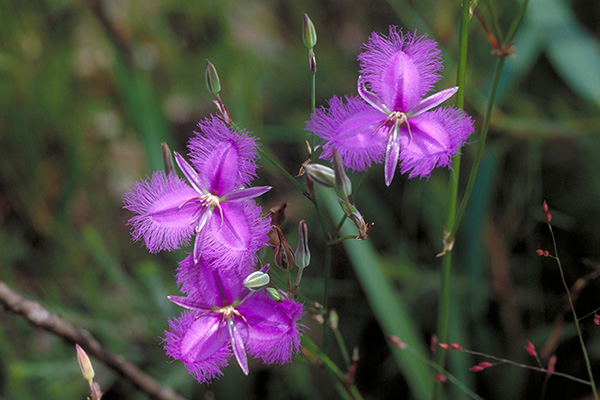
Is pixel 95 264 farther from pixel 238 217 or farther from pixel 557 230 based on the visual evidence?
pixel 557 230

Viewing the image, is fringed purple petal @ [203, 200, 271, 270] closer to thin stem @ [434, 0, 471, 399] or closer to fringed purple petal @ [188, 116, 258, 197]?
fringed purple petal @ [188, 116, 258, 197]

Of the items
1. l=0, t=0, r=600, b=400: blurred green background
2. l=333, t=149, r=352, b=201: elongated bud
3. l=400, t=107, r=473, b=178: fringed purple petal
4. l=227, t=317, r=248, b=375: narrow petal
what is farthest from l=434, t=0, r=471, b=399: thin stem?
l=0, t=0, r=600, b=400: blurred green background

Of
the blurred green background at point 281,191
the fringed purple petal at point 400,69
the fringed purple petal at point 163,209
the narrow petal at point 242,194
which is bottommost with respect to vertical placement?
Result: the blurred green background at point 281,191

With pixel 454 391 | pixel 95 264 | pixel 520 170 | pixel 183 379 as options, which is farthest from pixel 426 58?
pixel 95 264

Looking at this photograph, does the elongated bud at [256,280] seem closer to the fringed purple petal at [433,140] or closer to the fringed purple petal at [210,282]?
the fringed purple petal at [210,282]

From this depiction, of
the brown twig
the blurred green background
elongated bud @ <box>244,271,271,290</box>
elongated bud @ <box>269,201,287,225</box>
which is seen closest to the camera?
elongated bud @ <box>244,271,271,290</box>

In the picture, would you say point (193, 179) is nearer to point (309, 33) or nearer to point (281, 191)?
point (309, 33)

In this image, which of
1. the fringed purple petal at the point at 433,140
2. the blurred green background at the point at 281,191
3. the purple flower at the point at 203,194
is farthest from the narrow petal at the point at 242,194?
the blurred green background at the point at 281,191

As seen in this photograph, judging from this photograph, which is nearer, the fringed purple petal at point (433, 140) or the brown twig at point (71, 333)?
the fringed purple petal at point (433, 140)
